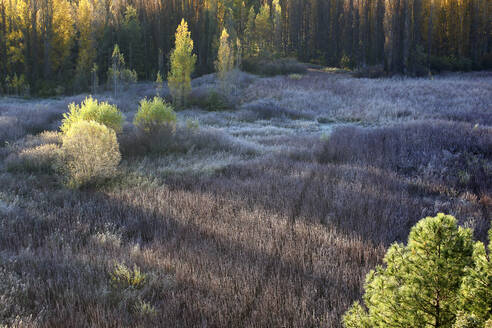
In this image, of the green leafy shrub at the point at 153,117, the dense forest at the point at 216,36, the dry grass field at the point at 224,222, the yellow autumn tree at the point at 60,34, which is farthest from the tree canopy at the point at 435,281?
the yellow autumn tree at the point at 60,34

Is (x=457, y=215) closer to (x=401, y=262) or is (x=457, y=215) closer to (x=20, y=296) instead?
(x=401, y=262)

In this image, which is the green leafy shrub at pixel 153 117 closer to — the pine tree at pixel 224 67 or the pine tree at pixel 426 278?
the pine tree at pixel 426 278

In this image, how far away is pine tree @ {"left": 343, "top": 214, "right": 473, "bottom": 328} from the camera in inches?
52.5

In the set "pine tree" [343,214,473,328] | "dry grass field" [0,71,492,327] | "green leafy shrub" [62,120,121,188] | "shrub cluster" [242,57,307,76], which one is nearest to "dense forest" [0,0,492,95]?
"shrub cluster" [242,57,307,76]

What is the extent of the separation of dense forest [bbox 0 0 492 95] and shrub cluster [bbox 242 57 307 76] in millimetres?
3473

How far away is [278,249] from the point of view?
154 inches

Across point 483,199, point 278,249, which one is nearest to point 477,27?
point 483,199

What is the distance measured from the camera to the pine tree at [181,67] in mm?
22337

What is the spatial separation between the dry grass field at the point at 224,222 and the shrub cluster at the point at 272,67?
2834 cm

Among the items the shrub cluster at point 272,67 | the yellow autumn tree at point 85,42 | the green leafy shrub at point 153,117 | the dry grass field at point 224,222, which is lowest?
the dry grass field at point 224,222

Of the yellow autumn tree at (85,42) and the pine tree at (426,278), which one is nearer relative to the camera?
the pine tree at (426,278)

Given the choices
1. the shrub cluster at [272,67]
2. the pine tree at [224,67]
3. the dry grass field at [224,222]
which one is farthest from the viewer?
the shrub cluster at [272,67]

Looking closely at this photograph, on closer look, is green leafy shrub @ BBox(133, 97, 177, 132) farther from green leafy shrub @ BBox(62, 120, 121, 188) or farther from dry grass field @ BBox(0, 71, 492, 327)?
green leafy shrub @ BBox(62, 120, 121, 188)

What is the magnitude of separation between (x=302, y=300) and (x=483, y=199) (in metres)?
4.73
